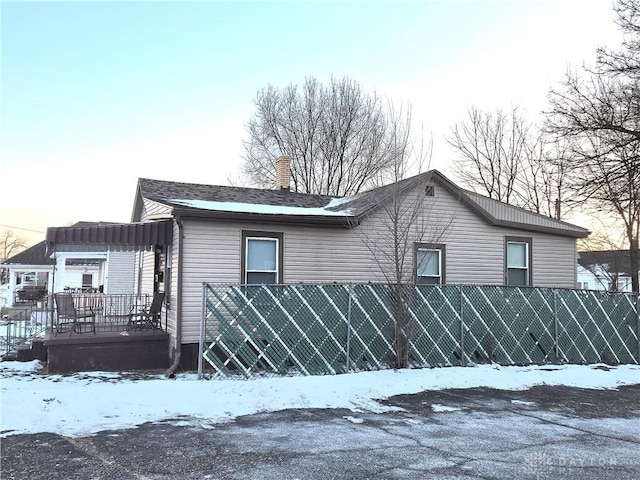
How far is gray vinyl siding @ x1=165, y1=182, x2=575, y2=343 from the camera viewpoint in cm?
952

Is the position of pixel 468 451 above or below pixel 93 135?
below

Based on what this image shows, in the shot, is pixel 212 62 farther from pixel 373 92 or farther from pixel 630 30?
pixel 373 92

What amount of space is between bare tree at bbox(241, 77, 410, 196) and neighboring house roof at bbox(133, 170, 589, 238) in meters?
15.0

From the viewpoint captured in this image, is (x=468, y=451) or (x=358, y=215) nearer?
→ (x=468, y=451)

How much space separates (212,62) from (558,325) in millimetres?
11292

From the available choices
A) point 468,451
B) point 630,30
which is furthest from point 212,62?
point 468,451

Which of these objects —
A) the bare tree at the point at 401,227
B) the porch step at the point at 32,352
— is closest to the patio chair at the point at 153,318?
the porch step at the point at 32,352

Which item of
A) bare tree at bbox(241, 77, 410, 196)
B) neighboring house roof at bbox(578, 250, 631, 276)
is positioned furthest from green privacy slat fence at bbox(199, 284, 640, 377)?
bare tree at bbox(241, 77, 410, 196)

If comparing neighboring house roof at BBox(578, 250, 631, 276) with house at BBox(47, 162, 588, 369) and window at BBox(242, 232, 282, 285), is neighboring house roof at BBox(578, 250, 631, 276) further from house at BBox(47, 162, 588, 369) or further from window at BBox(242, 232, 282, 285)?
window at BBox(242, 232, 282, 285)

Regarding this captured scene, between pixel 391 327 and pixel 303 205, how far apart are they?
444 centimetres

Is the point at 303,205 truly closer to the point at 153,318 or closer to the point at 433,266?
the point at 433,266

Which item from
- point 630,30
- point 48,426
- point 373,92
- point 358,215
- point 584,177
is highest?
point 373,92

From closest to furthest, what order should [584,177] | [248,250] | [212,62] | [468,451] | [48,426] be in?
[468,451]
[48,426]
[248,250]
[584,177]
[212,62]

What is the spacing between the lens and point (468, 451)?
15.7 feet
